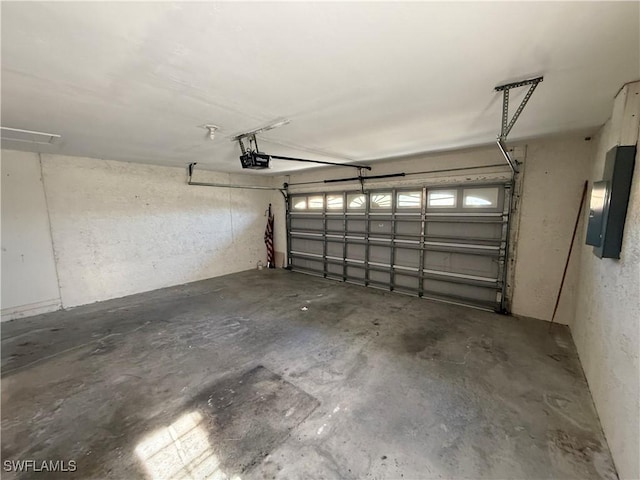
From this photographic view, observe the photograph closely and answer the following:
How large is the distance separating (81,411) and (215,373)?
993 millimetres

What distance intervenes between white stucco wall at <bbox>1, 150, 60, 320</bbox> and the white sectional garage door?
4.63 m

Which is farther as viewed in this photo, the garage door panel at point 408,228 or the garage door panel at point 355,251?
the garage door panel at point 355,251

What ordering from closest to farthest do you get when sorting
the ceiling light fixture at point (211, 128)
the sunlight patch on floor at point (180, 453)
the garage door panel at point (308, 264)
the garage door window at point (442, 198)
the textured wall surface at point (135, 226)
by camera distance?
the sunlight patch on floor at point (180, 453) < the ceiling light fixture at point (211, 128) < the textured wall surface at point (135, 226) < the garage door window at point (442, 198) < the garage door panel at point (308, 264)

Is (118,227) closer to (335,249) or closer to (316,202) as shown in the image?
(316,202)

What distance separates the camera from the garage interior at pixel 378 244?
1.35m

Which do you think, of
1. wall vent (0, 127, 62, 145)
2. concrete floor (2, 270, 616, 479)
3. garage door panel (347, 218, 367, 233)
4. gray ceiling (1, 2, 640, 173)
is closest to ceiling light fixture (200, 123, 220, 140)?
gray ceiling (1, 2, 640, 173)

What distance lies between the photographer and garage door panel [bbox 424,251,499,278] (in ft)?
13.2

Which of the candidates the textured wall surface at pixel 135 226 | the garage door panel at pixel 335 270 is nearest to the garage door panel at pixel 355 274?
the garage door panel at pixel 335 270

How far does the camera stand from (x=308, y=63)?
1.52 m

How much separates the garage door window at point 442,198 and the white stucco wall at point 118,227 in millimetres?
4462

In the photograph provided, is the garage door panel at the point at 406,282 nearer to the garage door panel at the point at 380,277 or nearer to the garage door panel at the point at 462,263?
the garage door panel at the point at 380,277

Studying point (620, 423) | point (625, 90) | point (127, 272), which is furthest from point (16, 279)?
point (625, 90)

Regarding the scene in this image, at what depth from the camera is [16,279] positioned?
3.70m

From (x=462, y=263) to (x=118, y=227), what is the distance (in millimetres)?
6115
